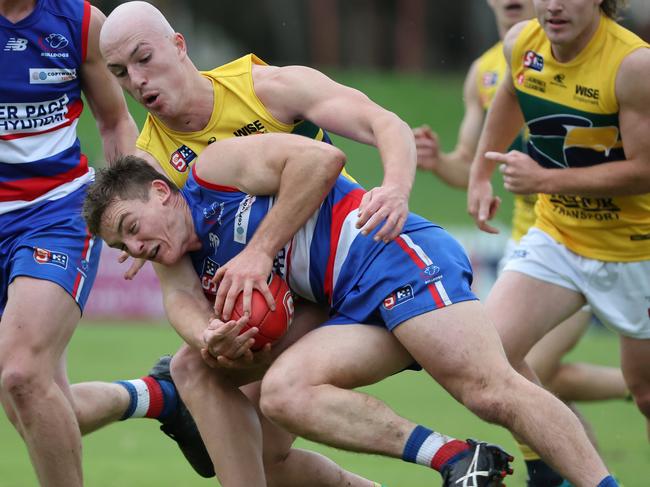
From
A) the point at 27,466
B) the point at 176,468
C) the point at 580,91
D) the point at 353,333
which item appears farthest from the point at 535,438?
the point at 27,466

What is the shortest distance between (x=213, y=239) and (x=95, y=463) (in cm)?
297

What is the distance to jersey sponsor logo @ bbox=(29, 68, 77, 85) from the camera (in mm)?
5473

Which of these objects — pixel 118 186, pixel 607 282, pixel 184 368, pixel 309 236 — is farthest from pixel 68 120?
pixel 607 282

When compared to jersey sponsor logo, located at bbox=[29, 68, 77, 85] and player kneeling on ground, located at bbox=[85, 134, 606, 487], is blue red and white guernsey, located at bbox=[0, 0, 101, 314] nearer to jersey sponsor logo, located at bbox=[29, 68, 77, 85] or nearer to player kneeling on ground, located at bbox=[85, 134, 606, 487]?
jersey sponsor logo, located at bbox=[29, 68, 77, 85]

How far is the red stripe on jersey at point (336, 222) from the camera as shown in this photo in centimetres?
485

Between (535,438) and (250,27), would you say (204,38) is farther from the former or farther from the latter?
(535,438)

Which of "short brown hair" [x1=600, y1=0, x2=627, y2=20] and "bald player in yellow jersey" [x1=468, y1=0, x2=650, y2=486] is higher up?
"short brown hair" [x1=600, y1=0, x2=627, y2=20]

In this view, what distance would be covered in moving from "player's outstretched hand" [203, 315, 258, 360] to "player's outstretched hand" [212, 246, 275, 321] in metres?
0.07

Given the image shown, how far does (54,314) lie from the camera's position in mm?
5133

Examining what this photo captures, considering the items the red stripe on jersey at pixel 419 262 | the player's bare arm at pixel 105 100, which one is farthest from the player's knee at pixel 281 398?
the player's bare arm at pixel 105 100

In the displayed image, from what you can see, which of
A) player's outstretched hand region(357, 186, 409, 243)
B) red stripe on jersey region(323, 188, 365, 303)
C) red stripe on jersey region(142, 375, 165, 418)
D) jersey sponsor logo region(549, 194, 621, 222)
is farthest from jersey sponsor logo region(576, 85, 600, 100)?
red stripe on jersey region(142, 375, 165, 418)

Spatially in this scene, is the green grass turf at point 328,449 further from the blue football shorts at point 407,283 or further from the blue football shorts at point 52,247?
the blue football shorts at point 52,247

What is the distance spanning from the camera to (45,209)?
548 centimetres

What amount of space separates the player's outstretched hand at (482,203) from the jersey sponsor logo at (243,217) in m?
1.58
